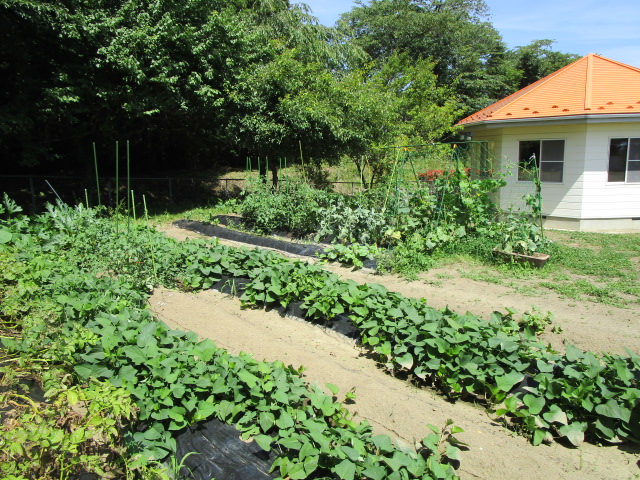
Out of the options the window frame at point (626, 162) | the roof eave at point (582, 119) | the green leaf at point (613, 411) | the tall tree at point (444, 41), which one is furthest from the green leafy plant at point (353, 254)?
the tall tree at point (444, 41)

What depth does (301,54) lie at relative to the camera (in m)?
16.2

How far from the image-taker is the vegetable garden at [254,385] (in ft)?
7.92

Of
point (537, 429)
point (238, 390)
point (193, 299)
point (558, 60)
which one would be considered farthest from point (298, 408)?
point (558, 60)

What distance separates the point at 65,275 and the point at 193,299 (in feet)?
4.81

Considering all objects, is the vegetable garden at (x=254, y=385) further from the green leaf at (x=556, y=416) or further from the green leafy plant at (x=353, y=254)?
the green leafy plant at (x=353, y=254)

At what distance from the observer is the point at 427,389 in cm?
394

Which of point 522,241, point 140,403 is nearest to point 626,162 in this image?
point 522,241

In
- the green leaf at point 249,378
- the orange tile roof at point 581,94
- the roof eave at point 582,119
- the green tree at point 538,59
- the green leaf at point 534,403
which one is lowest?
the green leaf at point 534,403

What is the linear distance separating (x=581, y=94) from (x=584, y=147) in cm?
156

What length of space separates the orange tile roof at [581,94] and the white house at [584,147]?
21 millimetres

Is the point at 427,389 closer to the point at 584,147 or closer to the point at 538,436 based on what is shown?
the point at 538,436

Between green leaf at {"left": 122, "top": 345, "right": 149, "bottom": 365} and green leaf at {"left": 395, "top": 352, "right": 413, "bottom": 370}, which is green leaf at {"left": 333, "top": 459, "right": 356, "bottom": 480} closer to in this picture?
green leaf at {"left": 122, "top": 345, "right": 149, "bottom": 365}

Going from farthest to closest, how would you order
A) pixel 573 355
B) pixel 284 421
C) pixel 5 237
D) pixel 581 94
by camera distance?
pixel 581 94 → pixel 5 237 → pixel 573 355 → pixel 284 421

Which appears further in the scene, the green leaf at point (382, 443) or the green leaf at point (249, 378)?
the green leaf at point (249, 378)
